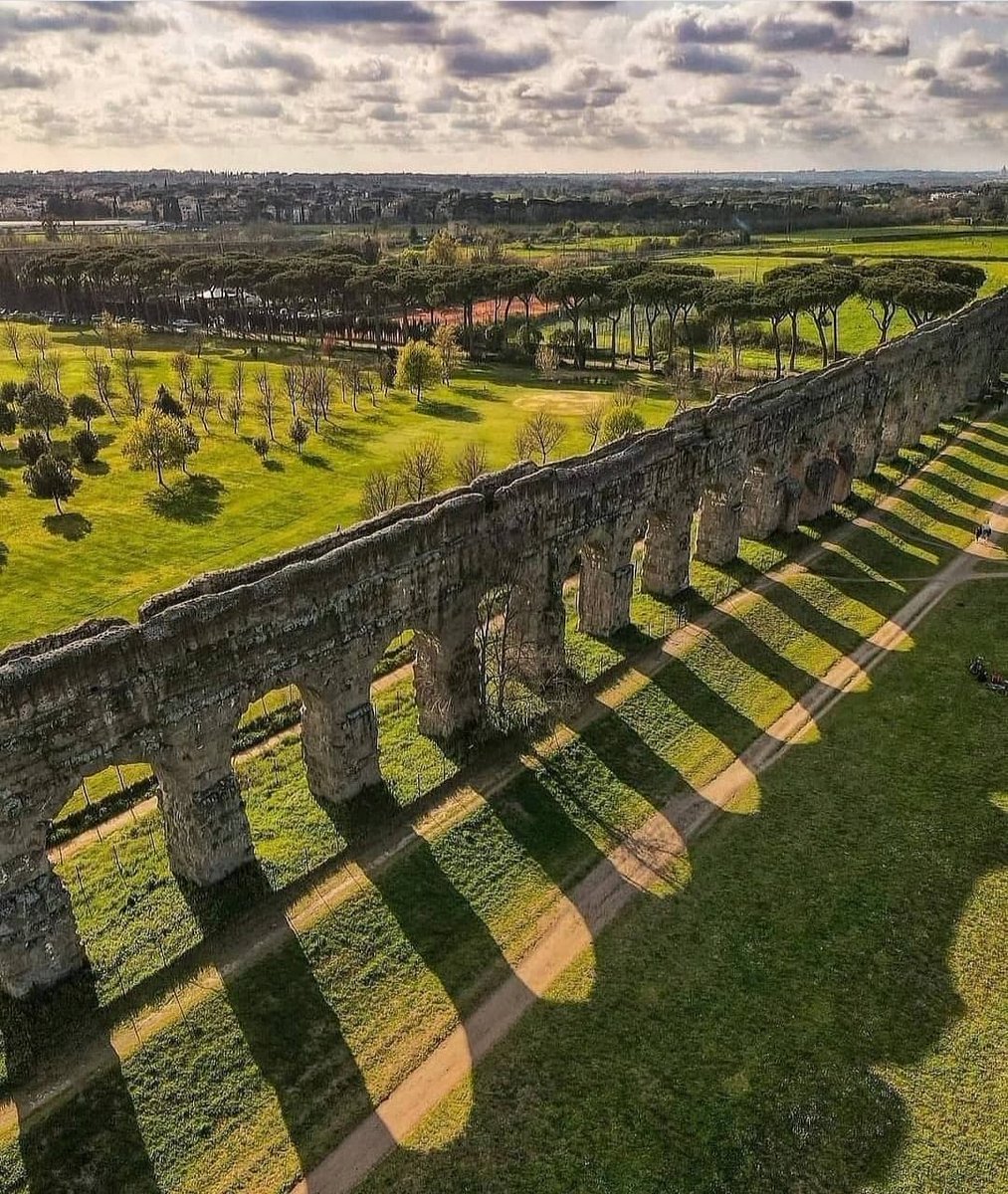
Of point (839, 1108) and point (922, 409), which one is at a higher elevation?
point (922, 409)

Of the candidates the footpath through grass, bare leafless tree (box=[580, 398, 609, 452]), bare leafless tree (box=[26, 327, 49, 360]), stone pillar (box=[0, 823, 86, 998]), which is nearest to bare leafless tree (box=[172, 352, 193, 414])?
bare leafless tree (box=[26, 327, 49, 360])

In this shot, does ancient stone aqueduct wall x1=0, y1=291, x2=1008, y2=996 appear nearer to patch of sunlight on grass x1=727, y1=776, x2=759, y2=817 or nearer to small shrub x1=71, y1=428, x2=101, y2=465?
patch of sunlight on grass x1=727, y1=776, x2=759, y2=817

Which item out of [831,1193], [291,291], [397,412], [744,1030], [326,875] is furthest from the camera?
[291,291]

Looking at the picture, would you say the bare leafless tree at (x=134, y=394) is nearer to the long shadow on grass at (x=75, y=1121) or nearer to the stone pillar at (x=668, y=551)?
the stone pillar at (x=668, y=551)

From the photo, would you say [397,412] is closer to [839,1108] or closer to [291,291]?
[291,291]

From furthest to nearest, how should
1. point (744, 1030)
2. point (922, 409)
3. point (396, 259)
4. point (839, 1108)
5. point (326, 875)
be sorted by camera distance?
1. point (396, 259)
2. point (922, 409)
3. point (326, 875)
4. point (744, 1030)
5. point (839, 1108)

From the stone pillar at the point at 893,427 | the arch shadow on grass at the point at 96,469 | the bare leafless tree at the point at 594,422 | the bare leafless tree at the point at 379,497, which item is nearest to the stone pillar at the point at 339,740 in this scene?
the bare leafless tree at the point at 379,497

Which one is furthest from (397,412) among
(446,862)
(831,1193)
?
(831,1193)
